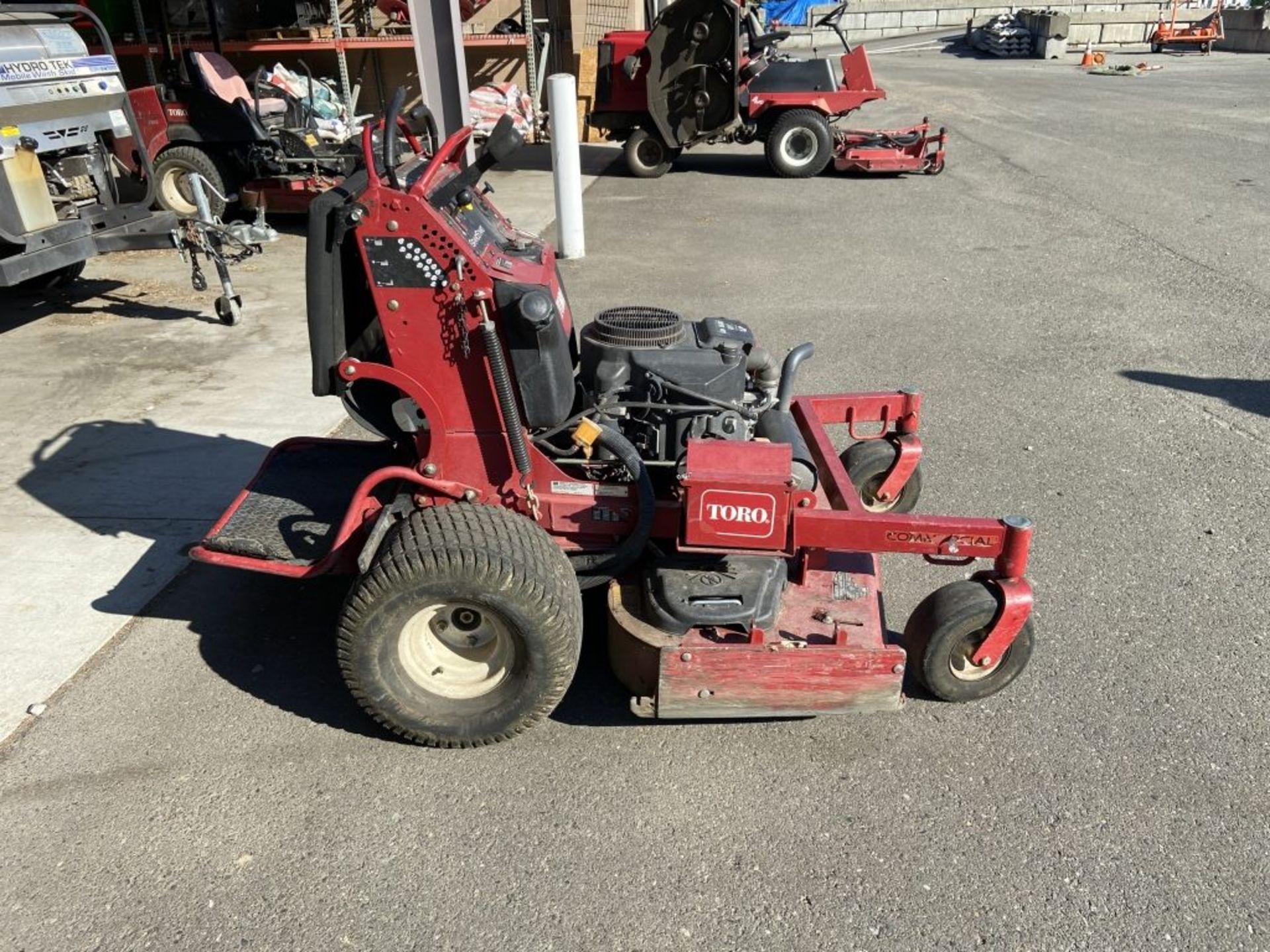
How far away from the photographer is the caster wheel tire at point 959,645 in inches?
134

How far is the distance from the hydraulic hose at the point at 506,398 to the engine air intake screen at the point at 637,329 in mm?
501

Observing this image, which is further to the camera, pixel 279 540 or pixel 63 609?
pixel 63 609

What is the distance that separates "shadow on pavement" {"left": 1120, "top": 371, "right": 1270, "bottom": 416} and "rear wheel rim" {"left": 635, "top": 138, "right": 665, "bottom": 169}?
26.5 ft

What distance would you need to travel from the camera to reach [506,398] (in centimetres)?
333

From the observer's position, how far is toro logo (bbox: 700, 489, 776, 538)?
322 cm

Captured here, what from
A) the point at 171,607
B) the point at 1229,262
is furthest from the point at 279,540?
the point at 1229,262

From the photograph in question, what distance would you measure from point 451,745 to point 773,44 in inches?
469

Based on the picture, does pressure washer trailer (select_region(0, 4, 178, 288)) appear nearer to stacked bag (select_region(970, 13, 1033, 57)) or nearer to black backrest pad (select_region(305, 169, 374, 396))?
black backrest pad (select_region(305, 169, 374, 396))

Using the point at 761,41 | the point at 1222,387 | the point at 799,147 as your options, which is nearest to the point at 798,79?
the point at 761,41

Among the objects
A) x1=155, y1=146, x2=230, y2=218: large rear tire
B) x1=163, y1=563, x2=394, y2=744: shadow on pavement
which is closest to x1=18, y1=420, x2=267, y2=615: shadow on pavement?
x1=163, y1=563, x2=394, y2=744: shadow on pavement

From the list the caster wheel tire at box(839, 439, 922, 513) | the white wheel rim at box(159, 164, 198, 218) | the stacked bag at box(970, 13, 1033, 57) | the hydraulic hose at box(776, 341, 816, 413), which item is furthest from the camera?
the stacked bag at box(970, 13, 1033, 57)

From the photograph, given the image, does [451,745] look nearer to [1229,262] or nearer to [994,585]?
[994,585]

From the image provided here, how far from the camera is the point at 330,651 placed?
12.8 ft

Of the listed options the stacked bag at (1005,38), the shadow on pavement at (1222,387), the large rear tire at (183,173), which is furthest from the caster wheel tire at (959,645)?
the stacked bag at (1005,38)
